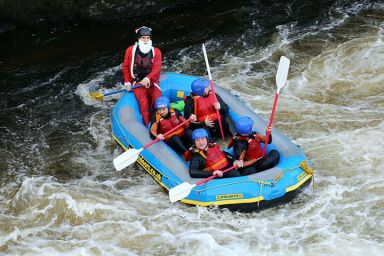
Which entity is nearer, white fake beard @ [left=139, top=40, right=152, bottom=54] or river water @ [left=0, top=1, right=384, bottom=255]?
river water @ [left=0, top=1, right=384, bottom=255]

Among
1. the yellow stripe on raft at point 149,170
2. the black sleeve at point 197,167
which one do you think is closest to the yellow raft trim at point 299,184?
the black sleeve at point 197,167

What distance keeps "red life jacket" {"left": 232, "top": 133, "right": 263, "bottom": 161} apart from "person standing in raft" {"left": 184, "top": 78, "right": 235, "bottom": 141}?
70 centimetres

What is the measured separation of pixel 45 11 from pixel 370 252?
26.3 ft

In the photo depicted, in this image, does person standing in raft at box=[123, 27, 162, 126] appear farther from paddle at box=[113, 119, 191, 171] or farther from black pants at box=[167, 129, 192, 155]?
paddle at box=[113, 119, 191, 171]

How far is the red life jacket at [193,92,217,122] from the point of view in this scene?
6.69m

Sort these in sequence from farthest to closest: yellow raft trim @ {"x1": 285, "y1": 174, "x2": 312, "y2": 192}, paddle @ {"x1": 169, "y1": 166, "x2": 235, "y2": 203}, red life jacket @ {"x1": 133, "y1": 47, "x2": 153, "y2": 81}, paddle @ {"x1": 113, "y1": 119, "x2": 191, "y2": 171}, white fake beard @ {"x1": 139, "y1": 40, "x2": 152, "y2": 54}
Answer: red life jacket @ {"x1": 133, "y1": 47, "x2": 153, "y2": 81}, white fake beard @ {"x1": 139, "y1": 40, "x2": 152, "y2": 54}, paddle @ {"x1": 113, "y1": 119, "x2": 191, "y2": 171}, yellow raft trim @ {"x1": 285, "y1": 174, "x2": 312, "y2": 192}, paddle @ {"x1": 169, "y1": 166, "x2": 235, "y2": 203}

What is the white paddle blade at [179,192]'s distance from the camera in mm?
5617

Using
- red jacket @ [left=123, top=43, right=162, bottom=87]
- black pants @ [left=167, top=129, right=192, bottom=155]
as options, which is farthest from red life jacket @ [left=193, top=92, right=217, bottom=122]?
red jacket @ [left=123, top=43, right=162, bottom=87]

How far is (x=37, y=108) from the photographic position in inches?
336

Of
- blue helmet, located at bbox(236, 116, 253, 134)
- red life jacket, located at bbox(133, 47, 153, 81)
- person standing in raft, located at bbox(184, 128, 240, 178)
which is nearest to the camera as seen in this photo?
person standing in raft, located at bbox(184, 128, 240, 178)

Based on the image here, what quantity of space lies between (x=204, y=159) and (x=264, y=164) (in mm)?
681

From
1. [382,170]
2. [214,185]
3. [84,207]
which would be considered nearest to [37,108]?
[84,207]

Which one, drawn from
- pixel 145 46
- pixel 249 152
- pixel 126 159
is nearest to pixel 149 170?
pixel 126 159

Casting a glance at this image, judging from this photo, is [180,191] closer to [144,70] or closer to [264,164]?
[264,164]
